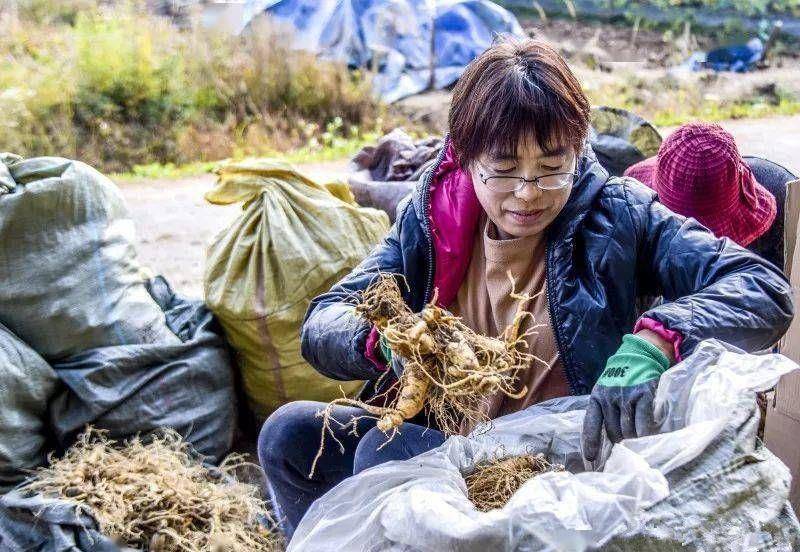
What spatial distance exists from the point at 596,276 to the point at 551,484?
50 centimetres

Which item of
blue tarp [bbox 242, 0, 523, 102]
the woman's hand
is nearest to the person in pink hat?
the woman's hand

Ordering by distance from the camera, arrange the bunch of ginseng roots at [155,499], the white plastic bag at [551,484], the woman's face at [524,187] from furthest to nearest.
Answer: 1. the bunch of ginseng roots at [155,499]
2. the woman's face at [524,187]
3. the white plastic bag at [551,484]

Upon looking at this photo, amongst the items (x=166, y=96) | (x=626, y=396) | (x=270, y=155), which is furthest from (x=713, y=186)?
(x=166, y=96)

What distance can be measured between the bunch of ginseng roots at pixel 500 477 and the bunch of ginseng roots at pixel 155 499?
34.3 inches

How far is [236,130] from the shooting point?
679cm

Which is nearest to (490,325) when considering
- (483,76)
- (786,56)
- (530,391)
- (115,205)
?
(530,391)

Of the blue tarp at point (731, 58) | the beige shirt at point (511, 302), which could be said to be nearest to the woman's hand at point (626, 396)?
the beige shirt at point (511, 302)

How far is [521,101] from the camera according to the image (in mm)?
1530

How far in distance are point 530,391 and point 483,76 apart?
591 millimetres

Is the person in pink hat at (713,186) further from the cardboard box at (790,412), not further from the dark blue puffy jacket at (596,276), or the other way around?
the dark blue puffy jacket at (596,276)

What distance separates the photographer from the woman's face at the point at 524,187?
1.57 meters

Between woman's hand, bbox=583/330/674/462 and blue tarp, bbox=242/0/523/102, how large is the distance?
621 centimetres

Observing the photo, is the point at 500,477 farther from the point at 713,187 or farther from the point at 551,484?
the point at 713,187

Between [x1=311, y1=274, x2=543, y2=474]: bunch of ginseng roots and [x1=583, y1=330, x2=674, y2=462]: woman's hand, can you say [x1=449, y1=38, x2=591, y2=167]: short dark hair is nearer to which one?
[x1=311, y1=274, x2=543, y2=474]: bunch of ginseng roots
